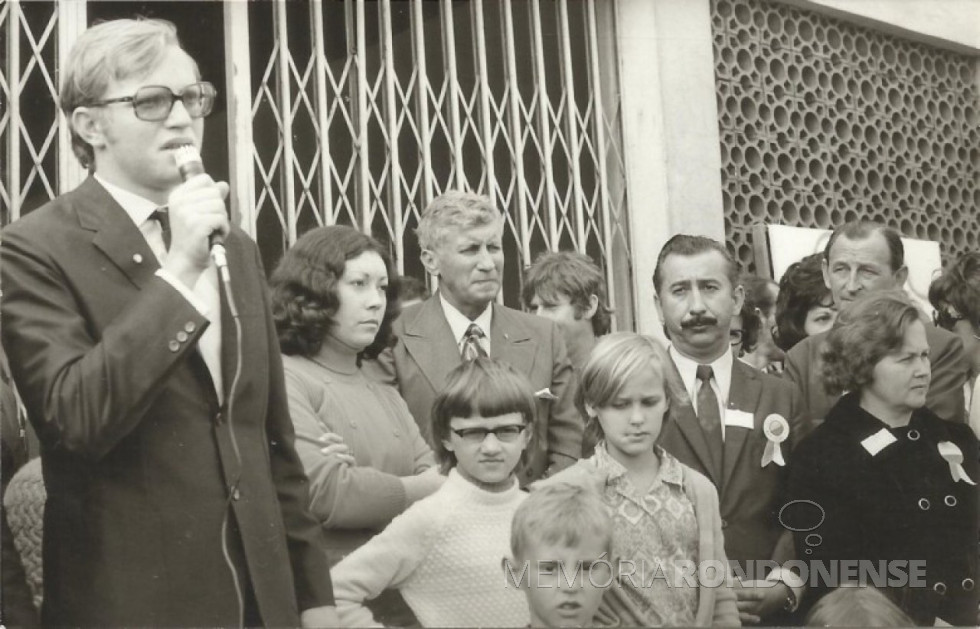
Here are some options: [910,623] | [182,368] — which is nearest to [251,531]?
[182,368]

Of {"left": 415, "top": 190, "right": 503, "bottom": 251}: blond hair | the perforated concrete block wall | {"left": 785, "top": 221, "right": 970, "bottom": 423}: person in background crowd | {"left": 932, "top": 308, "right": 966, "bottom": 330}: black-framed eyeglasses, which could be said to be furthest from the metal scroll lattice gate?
{"left": 932, "top": 308, "right": 966, "bottom": 330}: black-framed eyeglasses

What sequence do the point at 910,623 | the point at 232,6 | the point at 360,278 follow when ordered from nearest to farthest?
the point at 910,623
the point at 360,278
the point at 232,6

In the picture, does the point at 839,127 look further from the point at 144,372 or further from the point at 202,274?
the point at 144,372

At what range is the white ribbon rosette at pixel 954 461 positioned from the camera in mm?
3404

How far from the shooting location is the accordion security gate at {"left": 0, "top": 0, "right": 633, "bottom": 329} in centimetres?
441

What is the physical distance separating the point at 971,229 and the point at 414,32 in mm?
3231

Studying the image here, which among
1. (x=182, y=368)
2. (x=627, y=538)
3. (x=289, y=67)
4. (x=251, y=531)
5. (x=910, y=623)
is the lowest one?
(x=910, y=623)

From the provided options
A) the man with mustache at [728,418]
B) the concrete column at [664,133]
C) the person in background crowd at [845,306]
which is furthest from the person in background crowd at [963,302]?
the concrete column at [664,133]

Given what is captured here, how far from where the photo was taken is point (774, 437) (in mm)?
3492

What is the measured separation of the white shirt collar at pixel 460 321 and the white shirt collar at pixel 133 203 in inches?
63.1

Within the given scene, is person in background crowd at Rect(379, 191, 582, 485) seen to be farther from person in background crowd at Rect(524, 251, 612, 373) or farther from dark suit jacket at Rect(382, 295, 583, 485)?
person in background crowd at Rect(524, 251, 612, 373)

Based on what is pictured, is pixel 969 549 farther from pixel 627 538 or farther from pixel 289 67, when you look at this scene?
pixel 289 67

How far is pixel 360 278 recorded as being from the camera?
3240 mm

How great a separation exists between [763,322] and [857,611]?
2.24 meters
